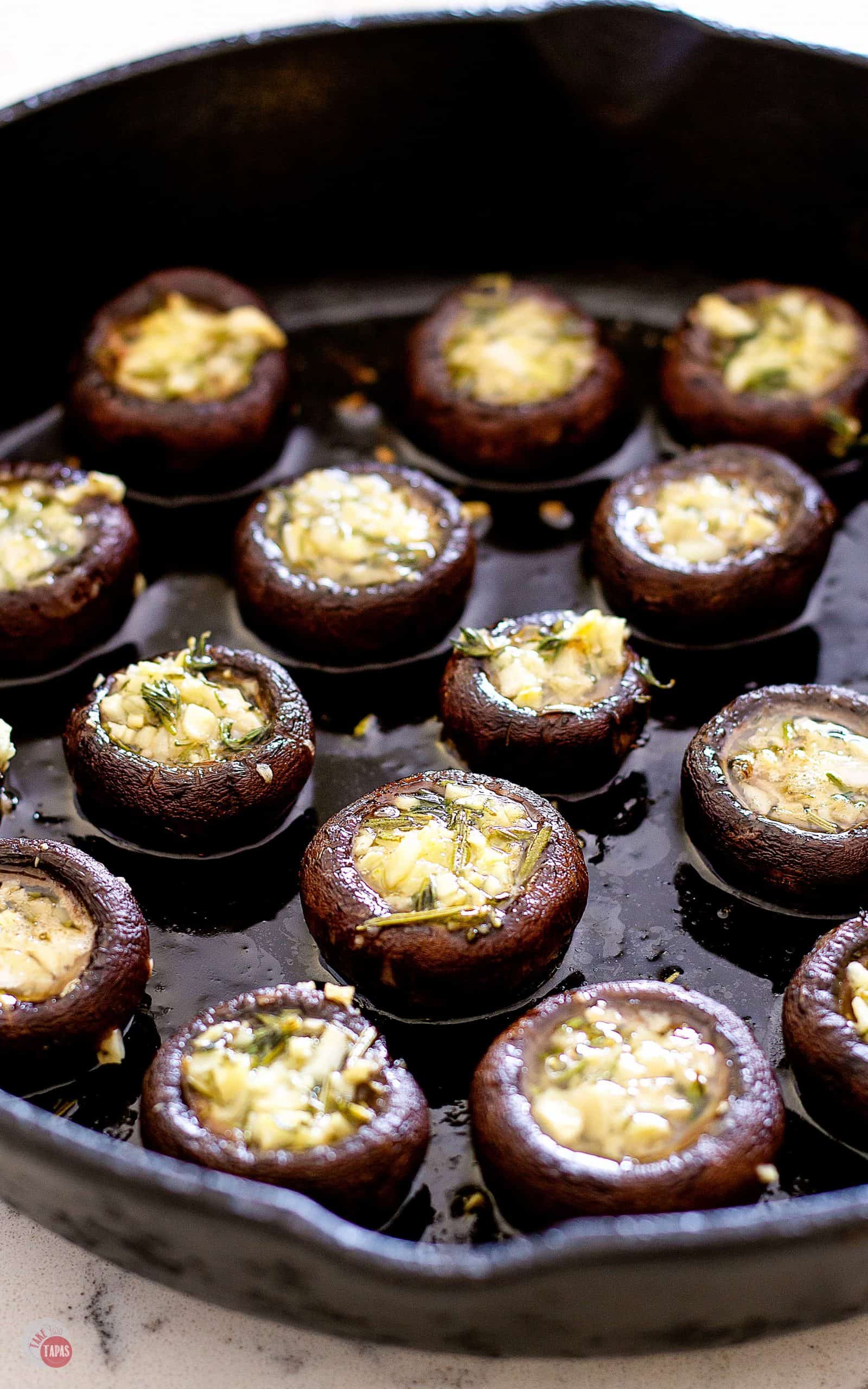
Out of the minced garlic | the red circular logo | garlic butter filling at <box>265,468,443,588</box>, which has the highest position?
garlic butter filling at <box>265,468,443,588</box>

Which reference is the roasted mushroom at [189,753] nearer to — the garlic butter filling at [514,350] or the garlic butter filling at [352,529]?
the garlic butter filling at [352,529]

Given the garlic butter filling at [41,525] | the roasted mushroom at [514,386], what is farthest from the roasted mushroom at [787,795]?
the garlic butter filling at [41,525]

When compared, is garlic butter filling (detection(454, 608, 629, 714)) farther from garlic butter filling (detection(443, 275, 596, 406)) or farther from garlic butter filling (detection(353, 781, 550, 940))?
garlic butter filling (detection(443, 275, 596, 406))

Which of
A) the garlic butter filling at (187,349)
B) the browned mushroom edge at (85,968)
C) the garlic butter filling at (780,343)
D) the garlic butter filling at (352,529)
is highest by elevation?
the garlic butter filling at (780,343)

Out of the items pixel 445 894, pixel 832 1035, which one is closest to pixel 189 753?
pixel 445 894

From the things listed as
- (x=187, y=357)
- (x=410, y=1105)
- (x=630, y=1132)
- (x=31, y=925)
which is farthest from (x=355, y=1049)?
(x=187, y=357)

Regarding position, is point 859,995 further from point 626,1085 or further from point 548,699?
point 548,699

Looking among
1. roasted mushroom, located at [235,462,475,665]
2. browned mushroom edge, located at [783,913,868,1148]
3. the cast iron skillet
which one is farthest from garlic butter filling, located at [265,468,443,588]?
browned mushroom edge, located at [783,913,868,1148]
